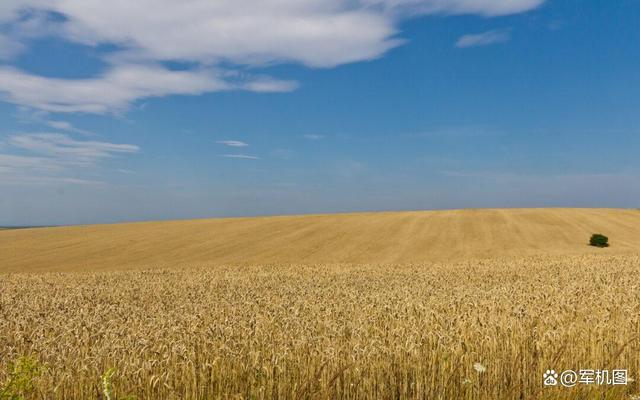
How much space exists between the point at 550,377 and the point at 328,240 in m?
34.8

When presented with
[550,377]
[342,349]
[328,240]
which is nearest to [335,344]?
[342,349]

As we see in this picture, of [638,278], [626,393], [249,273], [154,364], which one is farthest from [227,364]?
[249,273]

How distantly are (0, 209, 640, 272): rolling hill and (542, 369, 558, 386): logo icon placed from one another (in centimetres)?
2226

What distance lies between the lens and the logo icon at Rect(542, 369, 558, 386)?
238 inches

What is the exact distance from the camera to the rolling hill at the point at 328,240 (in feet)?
108

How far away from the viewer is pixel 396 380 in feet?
19.4

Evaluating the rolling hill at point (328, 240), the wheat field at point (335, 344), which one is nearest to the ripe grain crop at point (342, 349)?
the wheat field at point (335, 344)

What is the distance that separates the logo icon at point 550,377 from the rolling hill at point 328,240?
22263 millimetres

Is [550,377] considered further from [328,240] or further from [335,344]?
[328,240]

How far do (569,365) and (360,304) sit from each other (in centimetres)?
413

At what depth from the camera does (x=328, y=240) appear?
1609 inches

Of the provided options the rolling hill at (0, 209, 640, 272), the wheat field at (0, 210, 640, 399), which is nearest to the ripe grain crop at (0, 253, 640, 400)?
the wheat field at (0, 210, 640, 399)

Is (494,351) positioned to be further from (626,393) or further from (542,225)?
(542,225)

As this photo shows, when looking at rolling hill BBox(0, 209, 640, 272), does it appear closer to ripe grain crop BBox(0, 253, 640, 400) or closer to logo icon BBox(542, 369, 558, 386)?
ripe grain crop BBox(0, 253, 640, 400)
